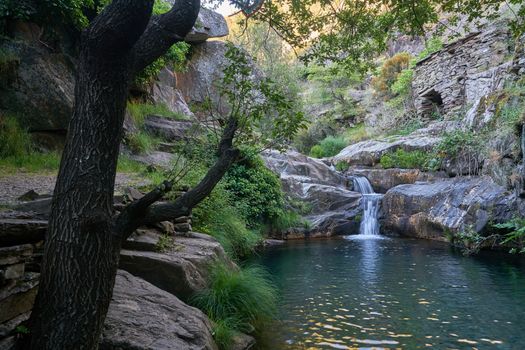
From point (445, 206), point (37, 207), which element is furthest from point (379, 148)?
point (37, 207)

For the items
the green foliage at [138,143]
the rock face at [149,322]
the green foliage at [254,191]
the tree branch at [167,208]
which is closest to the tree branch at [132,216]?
the tree branch at [167,208]

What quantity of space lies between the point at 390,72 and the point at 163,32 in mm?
27179

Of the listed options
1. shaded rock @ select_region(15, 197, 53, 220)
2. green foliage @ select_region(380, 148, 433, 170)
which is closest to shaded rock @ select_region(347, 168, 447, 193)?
green foliage @ select_region(380, 148, 433, 170)

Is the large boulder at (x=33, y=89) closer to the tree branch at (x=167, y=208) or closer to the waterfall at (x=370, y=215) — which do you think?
the tree branch at (x=167, y=208)

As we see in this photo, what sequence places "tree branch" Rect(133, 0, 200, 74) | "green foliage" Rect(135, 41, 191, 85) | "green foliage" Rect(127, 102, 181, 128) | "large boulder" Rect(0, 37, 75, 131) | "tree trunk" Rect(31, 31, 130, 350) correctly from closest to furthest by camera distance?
1. "tree trunk" Rect(31, 31, 130, 350)
2. "tree branch" Rect(133, 0, 200, 74)
3. "large boulder" Rect(0, 37, 75, 131)
4. "green foliage" Rect(135, 41, 191, 85)
5. "green foliage" Rect(127, 102, 181, 128)

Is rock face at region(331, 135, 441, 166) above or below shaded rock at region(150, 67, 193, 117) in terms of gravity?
below

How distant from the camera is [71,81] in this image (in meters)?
9.77

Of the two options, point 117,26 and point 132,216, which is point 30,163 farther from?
point 117,26

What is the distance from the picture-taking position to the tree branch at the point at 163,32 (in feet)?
10.7

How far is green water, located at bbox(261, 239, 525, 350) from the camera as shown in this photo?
507 cm

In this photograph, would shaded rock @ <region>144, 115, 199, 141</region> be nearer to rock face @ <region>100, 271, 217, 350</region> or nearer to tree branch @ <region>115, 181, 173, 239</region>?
rock face @ <region>100, 271, 217, 350</region>

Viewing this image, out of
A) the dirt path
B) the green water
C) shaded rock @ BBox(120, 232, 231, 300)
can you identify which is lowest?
the green water

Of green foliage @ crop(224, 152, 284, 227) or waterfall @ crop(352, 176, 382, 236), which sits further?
waterfall @ crop(352, 176, 382, 236)

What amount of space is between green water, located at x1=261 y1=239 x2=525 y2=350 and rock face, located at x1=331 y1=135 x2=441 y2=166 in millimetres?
7455
